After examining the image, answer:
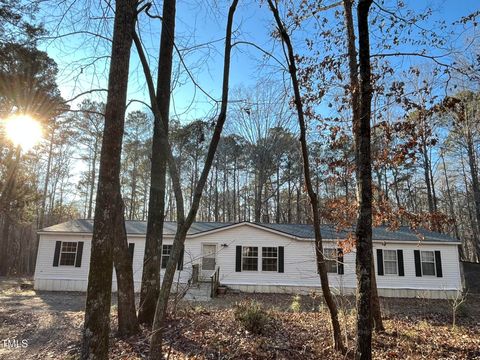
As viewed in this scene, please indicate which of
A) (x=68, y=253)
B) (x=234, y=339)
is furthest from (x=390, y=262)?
(x=68, y=253)

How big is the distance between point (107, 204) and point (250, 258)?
13351 mm

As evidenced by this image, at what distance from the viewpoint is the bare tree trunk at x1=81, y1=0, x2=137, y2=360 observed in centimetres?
318

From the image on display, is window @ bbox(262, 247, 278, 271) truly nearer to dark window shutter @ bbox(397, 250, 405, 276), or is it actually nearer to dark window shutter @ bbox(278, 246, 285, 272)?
dark window shutter @ bbox(278, 246, 285, 272)

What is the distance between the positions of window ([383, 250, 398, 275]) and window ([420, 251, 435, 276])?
1241 mm

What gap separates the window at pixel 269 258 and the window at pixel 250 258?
39 cm

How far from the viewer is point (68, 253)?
16.2 m

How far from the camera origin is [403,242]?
1547 centimetres

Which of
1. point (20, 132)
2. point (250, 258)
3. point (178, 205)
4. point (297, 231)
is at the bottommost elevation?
point (250, 258)

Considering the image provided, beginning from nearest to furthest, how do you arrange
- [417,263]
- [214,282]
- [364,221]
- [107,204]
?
[107,204] → [364,221] → [214,282] → [417,263]

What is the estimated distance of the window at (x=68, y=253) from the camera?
53.0 feet

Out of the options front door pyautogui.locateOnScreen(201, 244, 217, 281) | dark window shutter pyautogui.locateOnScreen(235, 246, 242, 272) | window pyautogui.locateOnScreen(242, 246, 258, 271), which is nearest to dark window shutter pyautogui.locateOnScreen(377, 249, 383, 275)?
window pyautogui.locateOnScreen(242, 246, 258, 271)

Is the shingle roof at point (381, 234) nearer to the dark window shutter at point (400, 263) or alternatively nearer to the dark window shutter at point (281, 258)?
the dark window shutter at point (400, 263)

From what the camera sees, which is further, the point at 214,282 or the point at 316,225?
the point at 214,282

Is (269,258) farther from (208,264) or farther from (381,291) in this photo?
(381,291)
